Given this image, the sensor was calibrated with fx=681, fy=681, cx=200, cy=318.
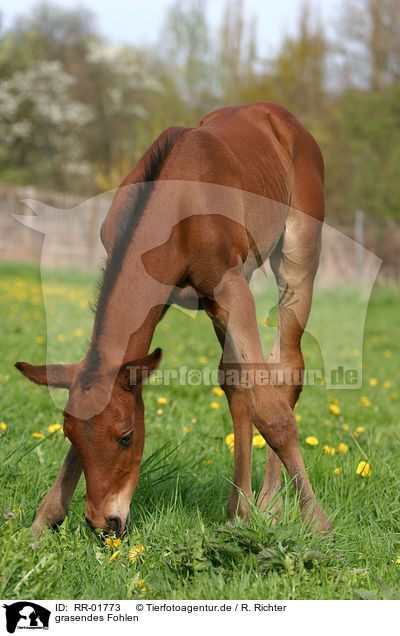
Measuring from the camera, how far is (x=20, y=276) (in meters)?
16.2

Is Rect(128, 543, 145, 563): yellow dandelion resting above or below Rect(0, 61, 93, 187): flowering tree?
above

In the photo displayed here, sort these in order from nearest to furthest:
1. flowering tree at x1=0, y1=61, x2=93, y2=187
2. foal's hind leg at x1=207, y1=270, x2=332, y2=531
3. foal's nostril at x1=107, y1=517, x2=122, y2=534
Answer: foal's nostril at x1=107, y1=517, x2=122, y2=534 → foal's hind leg at x1=207, y1=270, x2=332, y2=531 → flowering tree at x1=0, y1=61, x2=93, y2=187

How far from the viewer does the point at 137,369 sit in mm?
2525

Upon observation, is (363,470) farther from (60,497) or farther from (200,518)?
(60,497)

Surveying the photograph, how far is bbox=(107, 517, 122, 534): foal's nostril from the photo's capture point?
2.59 meters

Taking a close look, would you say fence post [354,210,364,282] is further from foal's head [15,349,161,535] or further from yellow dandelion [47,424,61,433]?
foal's head [15,349,161,535]

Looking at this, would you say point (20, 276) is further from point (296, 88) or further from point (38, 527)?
point (296, 88)

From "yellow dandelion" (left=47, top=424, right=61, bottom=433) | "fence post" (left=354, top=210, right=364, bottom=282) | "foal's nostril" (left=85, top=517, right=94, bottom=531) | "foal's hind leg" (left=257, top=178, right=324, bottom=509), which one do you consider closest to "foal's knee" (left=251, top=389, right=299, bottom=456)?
"foal's hind leg" (left=257, top=178, right=324, bottom=509)

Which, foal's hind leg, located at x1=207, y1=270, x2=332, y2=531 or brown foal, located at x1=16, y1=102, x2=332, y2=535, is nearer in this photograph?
brown foal, located at x1=16, y1=102, x2=332, y2=535

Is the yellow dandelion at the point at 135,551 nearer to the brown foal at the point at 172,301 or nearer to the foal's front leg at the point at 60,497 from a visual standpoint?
the brown foal at the point at 172,301

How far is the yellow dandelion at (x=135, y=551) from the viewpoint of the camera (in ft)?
8.36

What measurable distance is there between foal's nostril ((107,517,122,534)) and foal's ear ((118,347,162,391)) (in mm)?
501
